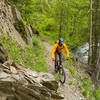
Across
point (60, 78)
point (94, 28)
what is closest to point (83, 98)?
point (60, 78)

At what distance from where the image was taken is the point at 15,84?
4.03 metres

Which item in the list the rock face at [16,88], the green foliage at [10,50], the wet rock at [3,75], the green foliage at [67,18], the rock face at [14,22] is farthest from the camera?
the green foliage at [67,18]

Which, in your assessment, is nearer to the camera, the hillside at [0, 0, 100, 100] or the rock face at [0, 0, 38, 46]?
the hillside at [0, 0, 100, 100]

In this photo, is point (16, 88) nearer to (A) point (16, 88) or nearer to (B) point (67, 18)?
(A) point (16, 88)

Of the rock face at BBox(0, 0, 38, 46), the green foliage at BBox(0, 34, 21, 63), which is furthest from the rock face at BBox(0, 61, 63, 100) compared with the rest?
the rock face at BBox(0, 0, 38, 46)

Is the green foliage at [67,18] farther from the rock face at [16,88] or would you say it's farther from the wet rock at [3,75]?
the wet rock at [3,75]

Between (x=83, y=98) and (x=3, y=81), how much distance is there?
20.8 feet

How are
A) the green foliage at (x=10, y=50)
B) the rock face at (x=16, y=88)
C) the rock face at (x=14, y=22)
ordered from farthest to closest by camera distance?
the rock face at (x=14, y=22), the green foliage at (x=10, y=50), the rock face at (x=16, y=88)

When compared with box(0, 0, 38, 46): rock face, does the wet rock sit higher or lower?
lower

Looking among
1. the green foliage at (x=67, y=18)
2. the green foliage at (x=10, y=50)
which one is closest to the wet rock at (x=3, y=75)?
the green foliage at (x=10, y=50)

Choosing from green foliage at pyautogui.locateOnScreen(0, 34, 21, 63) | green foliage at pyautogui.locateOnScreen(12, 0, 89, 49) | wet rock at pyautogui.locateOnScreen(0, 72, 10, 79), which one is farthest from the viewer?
green foliage at pyautogui.locateOnScreen(12, 0, 89, 49)

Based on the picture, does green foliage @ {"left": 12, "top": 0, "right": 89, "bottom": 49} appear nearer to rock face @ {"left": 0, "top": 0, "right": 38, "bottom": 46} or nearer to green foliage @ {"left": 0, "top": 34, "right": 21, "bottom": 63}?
rock face @ {"left": 0, "top": 0, "right": 38, "bottom": 46}

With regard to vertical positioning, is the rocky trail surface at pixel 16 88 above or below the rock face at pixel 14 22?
below

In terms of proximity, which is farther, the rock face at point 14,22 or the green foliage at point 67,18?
the green foliage at point 67,18
